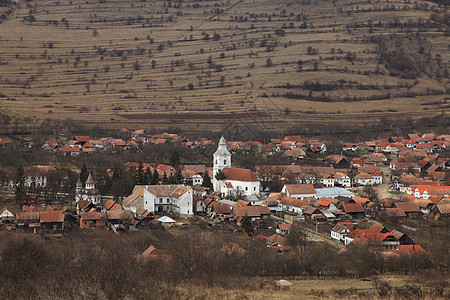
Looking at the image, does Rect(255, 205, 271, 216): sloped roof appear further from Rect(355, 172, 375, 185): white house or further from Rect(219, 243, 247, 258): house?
Rect(355, 172, 375, 185): white house

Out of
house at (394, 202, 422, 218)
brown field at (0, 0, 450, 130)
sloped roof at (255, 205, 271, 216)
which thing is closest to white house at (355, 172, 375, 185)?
house at (394, 202, 422, 218)

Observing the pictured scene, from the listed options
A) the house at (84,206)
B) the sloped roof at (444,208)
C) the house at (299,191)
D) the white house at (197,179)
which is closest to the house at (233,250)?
the house at (84,206)

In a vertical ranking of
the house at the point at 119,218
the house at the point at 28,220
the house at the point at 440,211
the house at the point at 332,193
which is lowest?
the house at the point at 440,211

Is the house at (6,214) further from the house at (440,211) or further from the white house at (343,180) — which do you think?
the white house at (343,180)

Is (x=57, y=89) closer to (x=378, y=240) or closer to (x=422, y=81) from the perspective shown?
(x=422, y=81)

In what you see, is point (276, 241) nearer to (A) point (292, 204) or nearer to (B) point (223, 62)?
(A) point (292, 204)

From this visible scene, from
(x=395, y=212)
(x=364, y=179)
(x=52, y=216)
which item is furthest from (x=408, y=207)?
(x=52, y=216)
